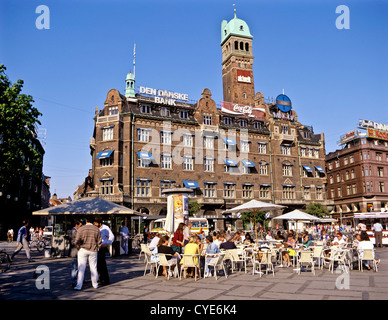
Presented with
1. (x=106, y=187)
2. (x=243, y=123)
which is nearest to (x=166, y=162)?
(x=106, y=187)

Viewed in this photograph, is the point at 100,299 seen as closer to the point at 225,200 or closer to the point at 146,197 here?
the point at 146,197

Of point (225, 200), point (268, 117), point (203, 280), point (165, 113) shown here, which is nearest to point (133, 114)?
point (165, 113)

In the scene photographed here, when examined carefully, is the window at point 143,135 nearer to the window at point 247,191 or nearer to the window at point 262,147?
the window at point 247,191

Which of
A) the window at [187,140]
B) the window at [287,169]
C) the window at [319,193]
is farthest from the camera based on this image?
the window at [319,193]

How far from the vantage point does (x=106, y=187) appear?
44.6 meters

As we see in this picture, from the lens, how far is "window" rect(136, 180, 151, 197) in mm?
45312

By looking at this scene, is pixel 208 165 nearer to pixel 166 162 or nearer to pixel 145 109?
pixel 166 162

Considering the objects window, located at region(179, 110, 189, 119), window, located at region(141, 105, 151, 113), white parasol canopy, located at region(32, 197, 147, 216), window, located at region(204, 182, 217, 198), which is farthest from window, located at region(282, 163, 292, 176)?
white parasol canopy, located at region(32, 197, 147, 216)

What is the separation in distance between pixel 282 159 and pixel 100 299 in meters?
50.2

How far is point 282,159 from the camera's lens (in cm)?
5619

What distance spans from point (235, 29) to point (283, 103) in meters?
20.6

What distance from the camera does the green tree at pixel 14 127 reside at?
19.0m

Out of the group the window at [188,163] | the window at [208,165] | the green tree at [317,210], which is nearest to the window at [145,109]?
the window at [188,163]

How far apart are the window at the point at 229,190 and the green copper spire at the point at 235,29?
110 ft
